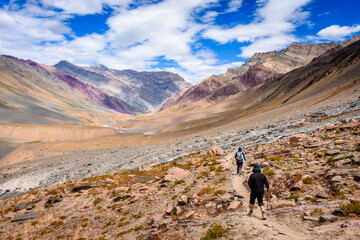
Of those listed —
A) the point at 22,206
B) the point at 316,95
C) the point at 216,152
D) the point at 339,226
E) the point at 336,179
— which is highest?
the point at 316,95

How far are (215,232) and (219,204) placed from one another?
3.47 meters

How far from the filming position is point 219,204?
11.8 m

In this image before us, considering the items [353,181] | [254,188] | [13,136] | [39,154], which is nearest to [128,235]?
[254,188]

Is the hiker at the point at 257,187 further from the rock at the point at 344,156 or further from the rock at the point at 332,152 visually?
the rock at the point at 332,152

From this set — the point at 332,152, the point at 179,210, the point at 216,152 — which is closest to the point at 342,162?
the point at 332,152

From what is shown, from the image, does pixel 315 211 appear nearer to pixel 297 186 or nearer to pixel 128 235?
pixel 297 186

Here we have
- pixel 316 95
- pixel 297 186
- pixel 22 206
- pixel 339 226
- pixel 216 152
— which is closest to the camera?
pixel 339 226

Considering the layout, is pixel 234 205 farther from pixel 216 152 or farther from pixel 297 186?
pixel 216 152

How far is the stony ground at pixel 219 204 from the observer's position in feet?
27.2

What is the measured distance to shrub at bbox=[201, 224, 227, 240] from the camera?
327 inches

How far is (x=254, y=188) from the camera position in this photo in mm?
9969

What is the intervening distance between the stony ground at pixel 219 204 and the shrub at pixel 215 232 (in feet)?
0.12

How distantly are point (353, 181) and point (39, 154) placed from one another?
76110mm

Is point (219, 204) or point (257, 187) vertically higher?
point (257, 187)
